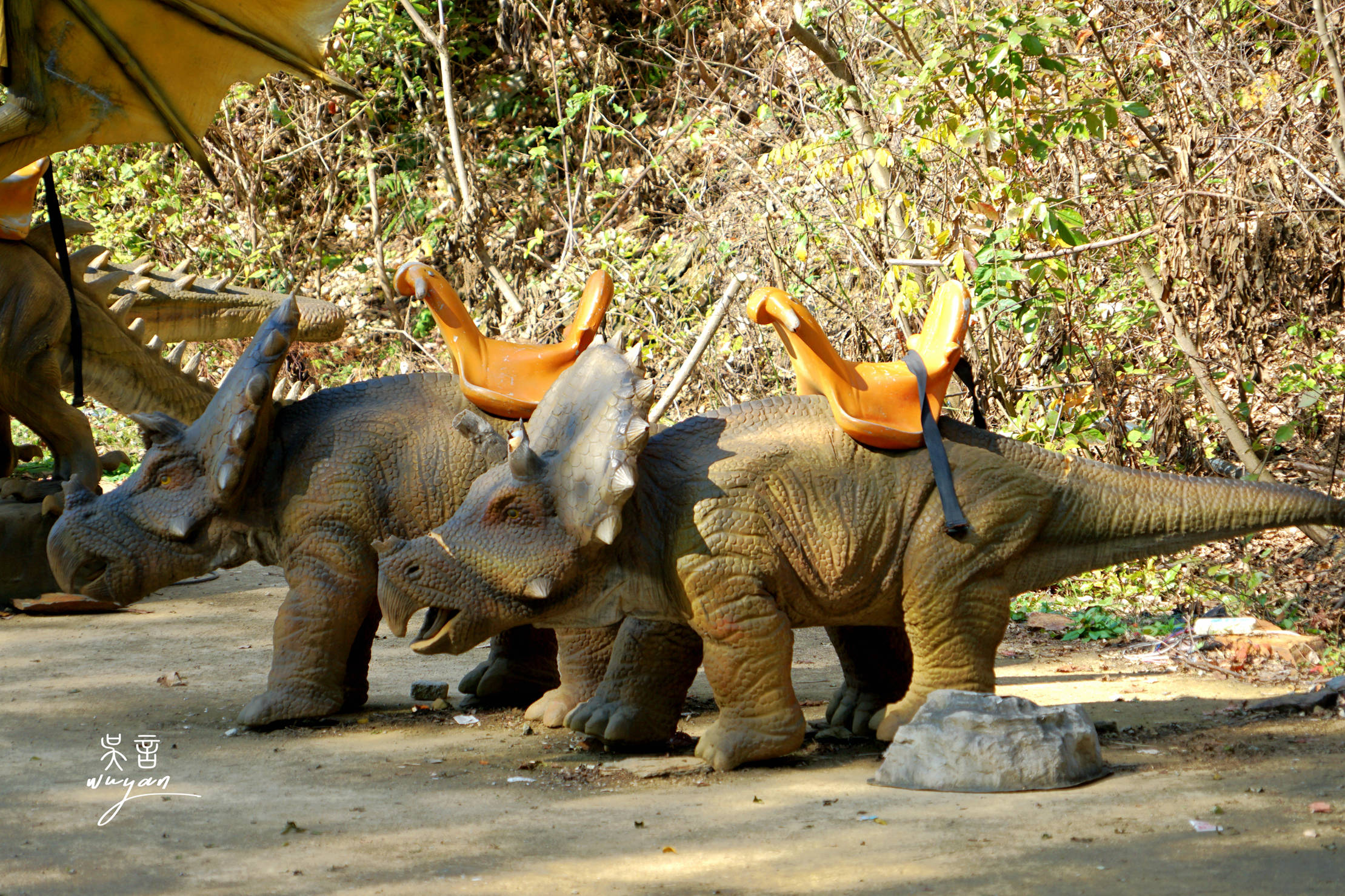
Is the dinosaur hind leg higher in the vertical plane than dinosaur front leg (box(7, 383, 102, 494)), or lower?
lower

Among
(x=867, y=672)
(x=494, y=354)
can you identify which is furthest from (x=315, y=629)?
(x=867, y=672)

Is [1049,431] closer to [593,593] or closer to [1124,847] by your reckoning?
[593,593]

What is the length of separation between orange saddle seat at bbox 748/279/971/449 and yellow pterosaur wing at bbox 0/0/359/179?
223 cm

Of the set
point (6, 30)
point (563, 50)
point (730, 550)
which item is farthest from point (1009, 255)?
point (563, 50)

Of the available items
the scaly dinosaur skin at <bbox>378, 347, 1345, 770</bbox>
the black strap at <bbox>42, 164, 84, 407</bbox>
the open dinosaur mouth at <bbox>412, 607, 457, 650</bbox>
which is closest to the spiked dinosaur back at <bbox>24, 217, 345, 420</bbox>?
the black strap at <bbox>42, 164, 84, 407</bbox>

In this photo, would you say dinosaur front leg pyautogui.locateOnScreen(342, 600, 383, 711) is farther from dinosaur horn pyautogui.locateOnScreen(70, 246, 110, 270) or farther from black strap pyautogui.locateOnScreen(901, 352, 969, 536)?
dinosaur horn pyautogui.locateOnScreen(70, 246, 110, 270)

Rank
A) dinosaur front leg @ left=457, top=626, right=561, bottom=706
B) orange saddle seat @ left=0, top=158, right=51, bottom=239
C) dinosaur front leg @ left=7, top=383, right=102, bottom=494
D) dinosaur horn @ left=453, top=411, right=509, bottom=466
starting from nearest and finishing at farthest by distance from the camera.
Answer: dinosaur horn @ left=453, top=411, right=509, bottom=466 → dinosaur front leg @ left=457, top=626, right=561, bottom=706 → orange saddle seat @ left=0, top=158, right=51, bottom=239 → dinosaur front leg @ left=7, top=383, right=102, bottom=494

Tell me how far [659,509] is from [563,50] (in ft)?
38.3

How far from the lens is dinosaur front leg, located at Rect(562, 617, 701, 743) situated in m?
4.78

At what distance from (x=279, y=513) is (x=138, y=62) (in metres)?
2.10

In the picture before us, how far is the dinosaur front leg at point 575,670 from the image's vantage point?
5402 millimetres

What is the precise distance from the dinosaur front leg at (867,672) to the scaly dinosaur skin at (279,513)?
37.4 inches

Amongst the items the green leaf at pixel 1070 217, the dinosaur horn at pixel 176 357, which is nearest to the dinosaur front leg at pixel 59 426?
the dinosaur horn at pixel 176 357

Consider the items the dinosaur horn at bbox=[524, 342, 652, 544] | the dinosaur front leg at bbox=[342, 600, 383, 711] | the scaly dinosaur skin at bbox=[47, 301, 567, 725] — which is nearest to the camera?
the dinosaur horn at bbox=[524, 342, 652, 544]
